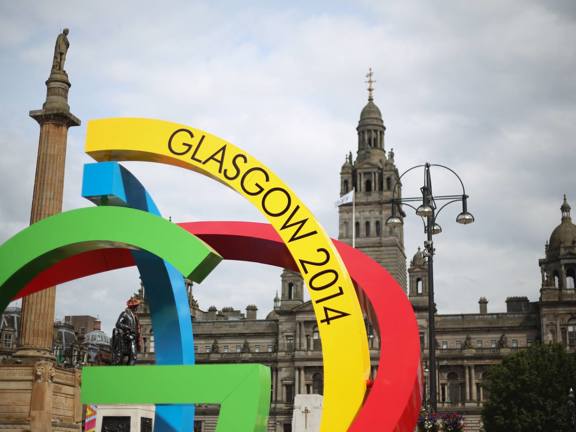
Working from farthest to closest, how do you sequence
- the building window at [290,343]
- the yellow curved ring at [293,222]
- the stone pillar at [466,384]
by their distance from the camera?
1. the building window at [290,343]
2. the stone pillar at [466,384]
3. the yellow curved ring at [293,222]

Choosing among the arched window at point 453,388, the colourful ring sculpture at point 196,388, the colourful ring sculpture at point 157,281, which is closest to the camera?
the colourful ring sculpture at point 196,388

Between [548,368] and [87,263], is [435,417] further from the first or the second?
[548,368]

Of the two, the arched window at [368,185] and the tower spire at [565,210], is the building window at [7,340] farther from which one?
the tower spire at [565,210]

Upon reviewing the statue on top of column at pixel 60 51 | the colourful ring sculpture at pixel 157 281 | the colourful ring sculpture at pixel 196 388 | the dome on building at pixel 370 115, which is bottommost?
the colourful ring sculpture at pixel 196 388

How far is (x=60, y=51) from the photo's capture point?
117 feet

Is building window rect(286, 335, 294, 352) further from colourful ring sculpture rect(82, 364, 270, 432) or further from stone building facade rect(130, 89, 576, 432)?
colourful ring sculpture rect(82, 364, 270, 432)

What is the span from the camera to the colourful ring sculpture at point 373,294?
41.5ft

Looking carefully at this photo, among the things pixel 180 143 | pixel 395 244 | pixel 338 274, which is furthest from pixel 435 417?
pixel 395 244

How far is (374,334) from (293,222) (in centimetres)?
7591

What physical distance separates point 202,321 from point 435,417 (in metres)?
76.9

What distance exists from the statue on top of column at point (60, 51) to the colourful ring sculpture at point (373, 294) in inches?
858

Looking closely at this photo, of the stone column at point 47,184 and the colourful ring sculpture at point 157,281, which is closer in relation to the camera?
the colourful ring sculpture at point 157,281

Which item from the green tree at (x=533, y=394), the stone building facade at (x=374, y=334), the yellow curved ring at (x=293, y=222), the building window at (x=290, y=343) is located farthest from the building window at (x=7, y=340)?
the yellow curved ring at (x=293, y=222)

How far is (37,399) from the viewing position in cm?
3153
